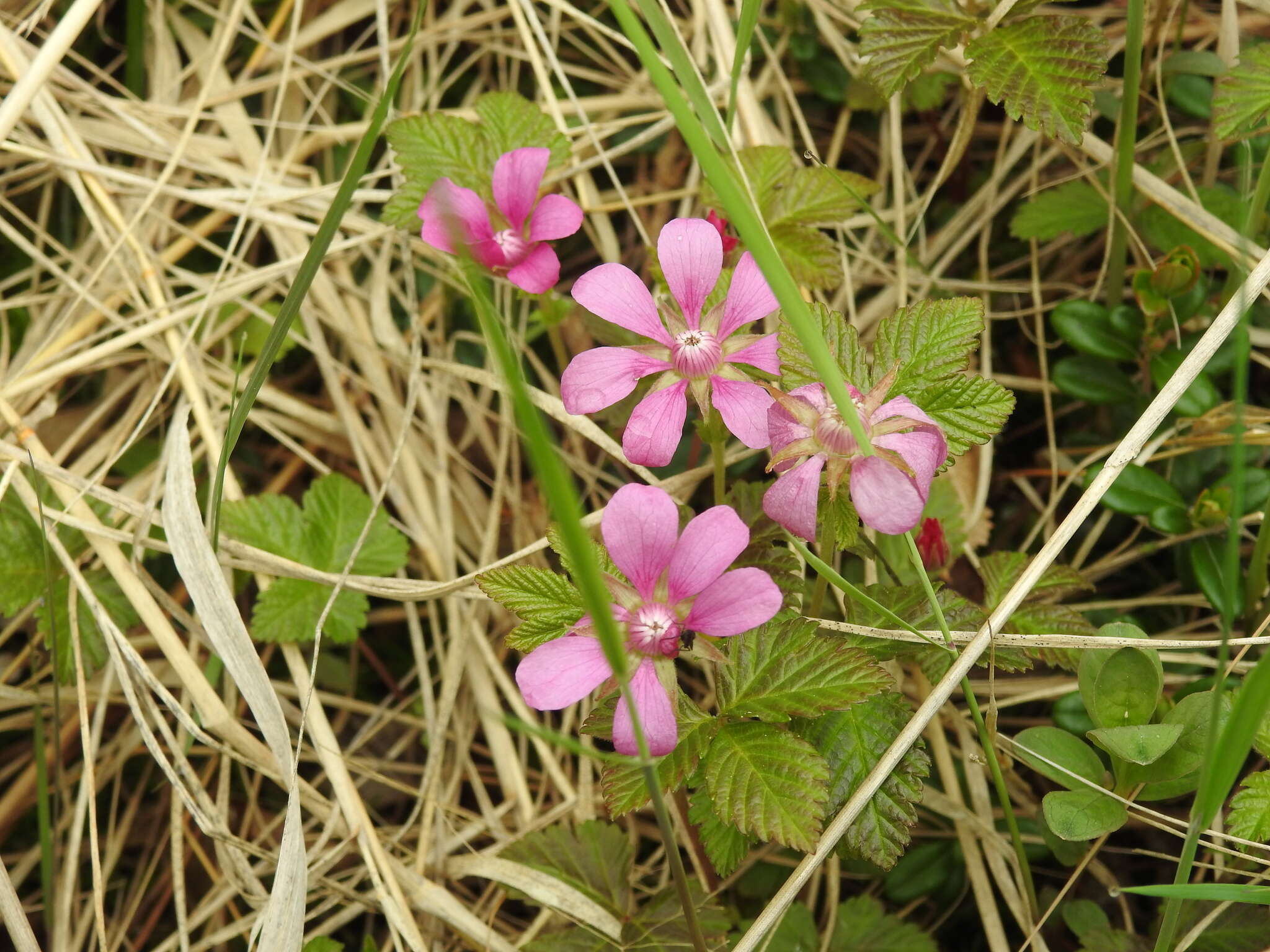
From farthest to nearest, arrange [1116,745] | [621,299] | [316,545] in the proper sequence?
[316,545] < [621,299] < [1116,745]

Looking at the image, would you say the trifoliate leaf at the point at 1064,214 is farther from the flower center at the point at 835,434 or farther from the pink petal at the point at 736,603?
the pink petal at the point at 736,603

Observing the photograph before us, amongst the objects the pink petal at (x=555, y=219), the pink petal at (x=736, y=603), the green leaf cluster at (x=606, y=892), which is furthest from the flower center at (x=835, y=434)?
the green leaf cluster at (x=606, y=892)

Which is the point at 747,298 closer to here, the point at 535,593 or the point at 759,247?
the point at 759,247

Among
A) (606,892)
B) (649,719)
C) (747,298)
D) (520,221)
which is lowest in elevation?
(606,892)

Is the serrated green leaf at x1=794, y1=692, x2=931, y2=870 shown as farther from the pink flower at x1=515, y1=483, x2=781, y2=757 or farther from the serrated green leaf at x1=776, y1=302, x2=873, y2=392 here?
the serrated green leaf at x1=776, y1=302, x2=873, y2=392

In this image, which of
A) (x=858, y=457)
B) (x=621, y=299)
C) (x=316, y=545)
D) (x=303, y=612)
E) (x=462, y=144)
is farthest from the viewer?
(x=316, y=545)

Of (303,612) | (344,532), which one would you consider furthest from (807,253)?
(303,612)

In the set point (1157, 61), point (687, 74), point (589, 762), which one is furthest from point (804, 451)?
point (1157, 61)
